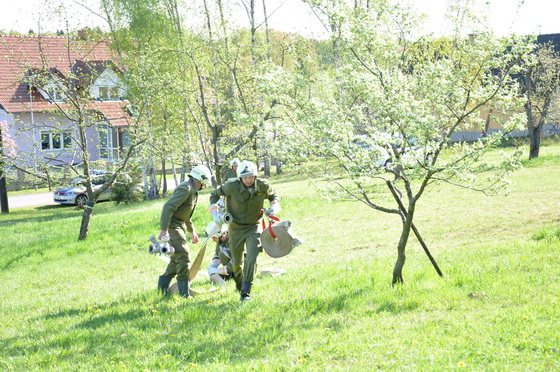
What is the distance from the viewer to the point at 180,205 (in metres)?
9.70

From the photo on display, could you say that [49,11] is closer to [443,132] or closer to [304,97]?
[304,97]

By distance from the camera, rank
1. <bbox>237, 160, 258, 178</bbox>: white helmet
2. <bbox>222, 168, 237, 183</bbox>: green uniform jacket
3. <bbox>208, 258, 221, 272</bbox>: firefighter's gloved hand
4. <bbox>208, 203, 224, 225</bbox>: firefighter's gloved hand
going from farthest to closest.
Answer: <bbox>222, 168, 237, 183</bbox>: green uniform jacket → <bbox>208, 258, 221, 272</bbox>: firefighter's gloved hand → <bbox>208, 203, 224, 225</bbox>: firefighter's gloved hand → <bbox>237, 160, 258, 178</bbox>: white helmet

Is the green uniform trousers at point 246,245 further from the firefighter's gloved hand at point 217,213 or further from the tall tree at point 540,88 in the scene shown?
the tall tree at point 540,88

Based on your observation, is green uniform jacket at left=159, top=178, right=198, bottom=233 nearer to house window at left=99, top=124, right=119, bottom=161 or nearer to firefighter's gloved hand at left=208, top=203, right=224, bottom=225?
firefighter's gloved hand at left=208, top=203, right=224, bottom=225

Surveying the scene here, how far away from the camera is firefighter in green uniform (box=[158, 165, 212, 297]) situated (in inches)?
370

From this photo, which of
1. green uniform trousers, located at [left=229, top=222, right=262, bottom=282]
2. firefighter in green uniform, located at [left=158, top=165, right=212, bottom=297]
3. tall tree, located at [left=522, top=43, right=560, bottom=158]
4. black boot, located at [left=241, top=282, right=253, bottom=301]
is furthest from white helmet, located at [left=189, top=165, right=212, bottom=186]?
tall tree, located at [left=522, top=43, right=560, bottom=158]

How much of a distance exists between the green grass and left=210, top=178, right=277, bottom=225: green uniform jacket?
1173 millimetres

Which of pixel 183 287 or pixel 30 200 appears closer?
pixel 183 287

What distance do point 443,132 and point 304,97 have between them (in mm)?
2010

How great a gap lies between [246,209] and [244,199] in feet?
0.60

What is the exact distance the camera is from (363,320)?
698 centimetres

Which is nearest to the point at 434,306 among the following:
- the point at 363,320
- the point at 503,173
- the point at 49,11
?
the point at 363,320

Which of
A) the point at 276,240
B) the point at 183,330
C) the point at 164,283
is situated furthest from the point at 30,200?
the point at 183,330

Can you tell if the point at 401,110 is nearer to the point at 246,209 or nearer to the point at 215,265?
the point at 246,209
